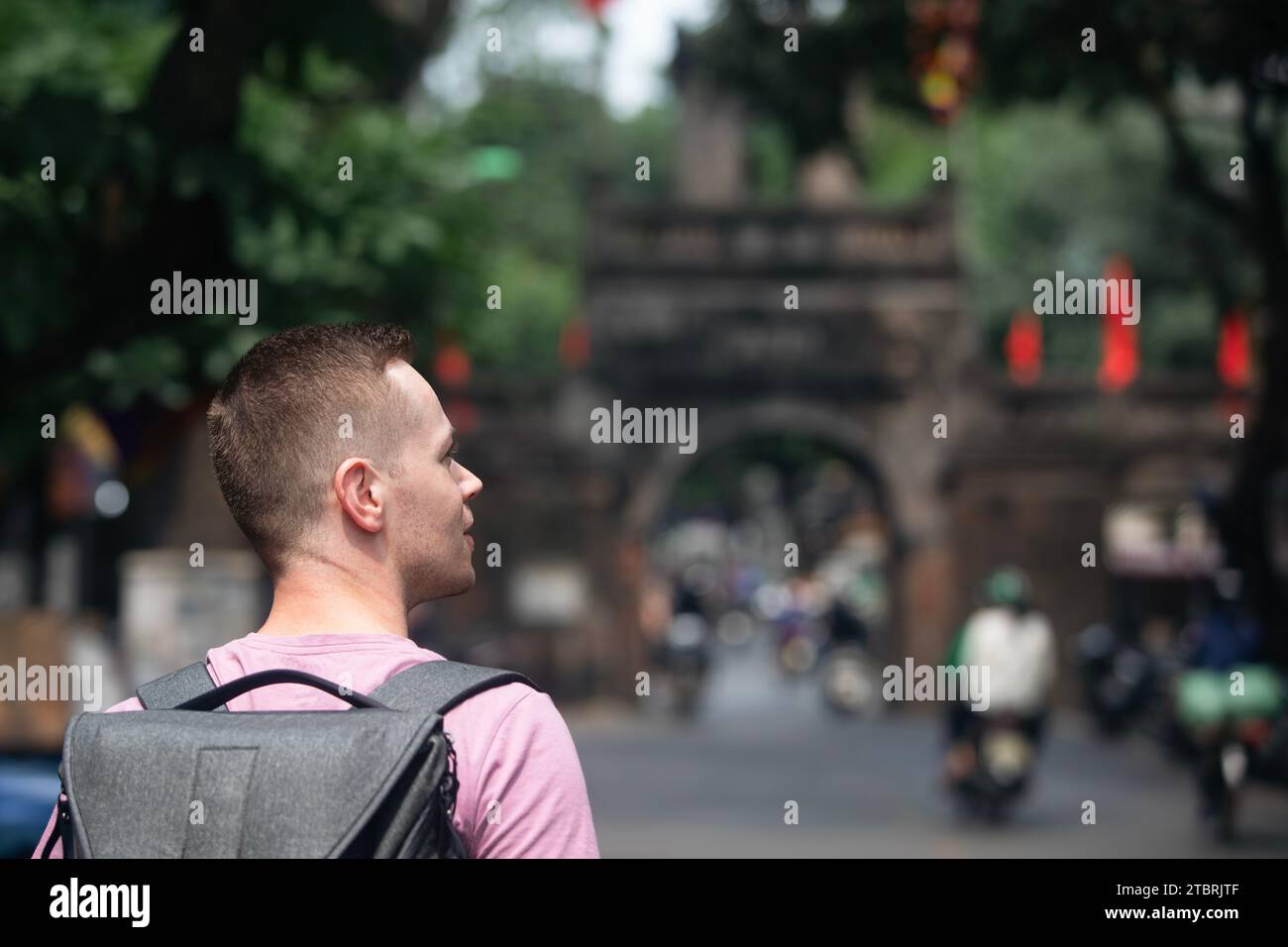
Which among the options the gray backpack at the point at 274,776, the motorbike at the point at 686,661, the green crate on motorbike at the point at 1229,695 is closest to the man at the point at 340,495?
the gray backpack at the point at 274,776

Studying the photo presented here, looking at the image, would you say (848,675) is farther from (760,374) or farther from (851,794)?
(851,794)

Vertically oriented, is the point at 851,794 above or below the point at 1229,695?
below

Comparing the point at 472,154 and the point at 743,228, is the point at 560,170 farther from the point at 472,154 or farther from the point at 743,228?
the point at 472,154

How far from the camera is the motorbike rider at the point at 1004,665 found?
484 inches

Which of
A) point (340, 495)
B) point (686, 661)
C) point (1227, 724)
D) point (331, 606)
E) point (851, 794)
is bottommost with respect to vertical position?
point (851, 794)

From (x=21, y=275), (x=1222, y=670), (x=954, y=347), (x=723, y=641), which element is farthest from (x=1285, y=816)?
(x=723, y=641)

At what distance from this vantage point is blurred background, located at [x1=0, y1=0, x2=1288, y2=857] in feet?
20.5

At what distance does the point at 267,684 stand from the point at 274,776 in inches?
5.7

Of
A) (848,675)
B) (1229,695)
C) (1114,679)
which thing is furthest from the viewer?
(848,675)

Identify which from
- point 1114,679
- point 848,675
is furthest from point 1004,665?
point 848,675

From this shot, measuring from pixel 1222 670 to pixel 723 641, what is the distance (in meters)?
35.8

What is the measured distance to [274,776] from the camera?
5.44 feet

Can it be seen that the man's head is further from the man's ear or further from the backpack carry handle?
the backpack carry handle
